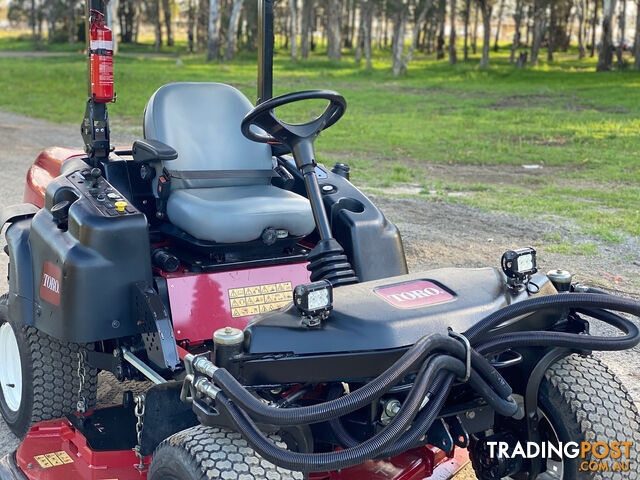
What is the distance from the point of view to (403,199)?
29.0 feet

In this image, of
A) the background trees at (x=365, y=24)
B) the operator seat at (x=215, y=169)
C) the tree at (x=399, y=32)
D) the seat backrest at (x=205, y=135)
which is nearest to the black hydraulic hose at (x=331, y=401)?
the operator seat at (x=215, y=169)

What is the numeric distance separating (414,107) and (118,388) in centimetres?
1539

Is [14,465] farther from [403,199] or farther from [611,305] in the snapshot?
[403,199]

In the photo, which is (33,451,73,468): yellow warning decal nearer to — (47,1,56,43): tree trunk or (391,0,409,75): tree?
(391,0,409,75): tree

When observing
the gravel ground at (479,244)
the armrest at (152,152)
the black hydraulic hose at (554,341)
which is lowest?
the gravel ground at (479,244)

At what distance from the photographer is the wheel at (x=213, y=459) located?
2326 millimetres

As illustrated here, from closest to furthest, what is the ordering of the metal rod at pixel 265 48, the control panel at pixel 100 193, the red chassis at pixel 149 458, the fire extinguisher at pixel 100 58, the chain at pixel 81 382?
the red chassis at pixel 149 458
the control panel at pixel 100 193
the chain at pixel 81 382
the fire extinguisher at pixel 100 58
the metal rod at pixel 265 48

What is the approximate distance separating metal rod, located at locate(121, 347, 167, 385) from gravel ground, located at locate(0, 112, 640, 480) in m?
0.98

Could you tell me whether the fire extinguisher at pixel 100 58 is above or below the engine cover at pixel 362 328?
above

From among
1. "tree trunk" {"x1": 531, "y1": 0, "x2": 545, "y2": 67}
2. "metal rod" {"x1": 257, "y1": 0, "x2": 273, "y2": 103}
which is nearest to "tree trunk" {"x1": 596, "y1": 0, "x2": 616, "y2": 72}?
"tree trunk" {"x1": 531, "y1": 0, "x2": 545, "y2": 67}

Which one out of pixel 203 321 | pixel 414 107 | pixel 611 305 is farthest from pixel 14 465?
pixel 414 107

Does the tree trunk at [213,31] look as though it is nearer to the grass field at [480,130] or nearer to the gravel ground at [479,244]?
the grass field at [480,130]

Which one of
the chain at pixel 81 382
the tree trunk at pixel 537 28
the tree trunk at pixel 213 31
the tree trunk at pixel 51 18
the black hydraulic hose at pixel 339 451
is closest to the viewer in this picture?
the black hydraulic hose at pixel 339 451

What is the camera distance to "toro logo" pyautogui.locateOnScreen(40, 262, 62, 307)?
3.23 metres
